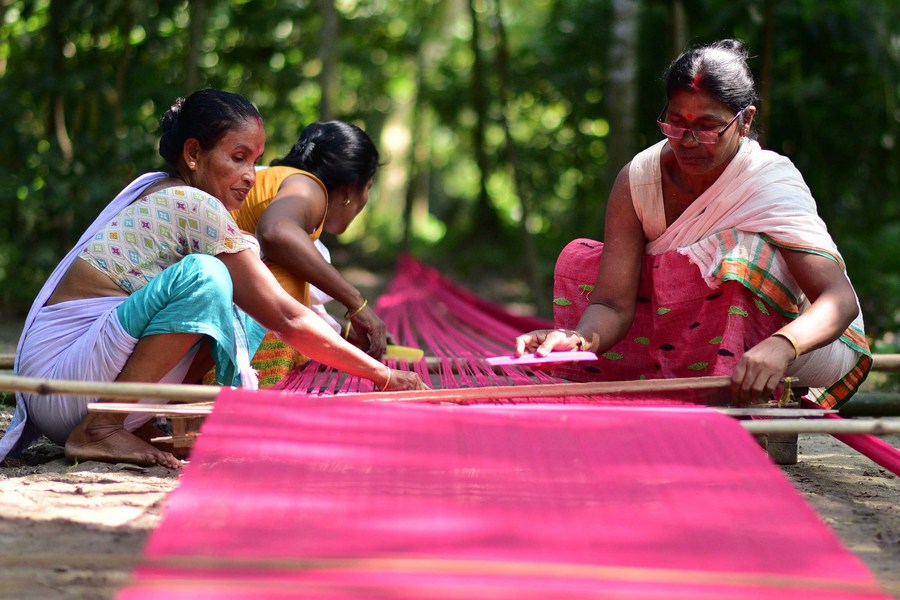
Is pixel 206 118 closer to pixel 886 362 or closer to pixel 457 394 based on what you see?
pixel 457 394

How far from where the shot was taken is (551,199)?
8219 mm

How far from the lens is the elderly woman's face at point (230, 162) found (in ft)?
7.02

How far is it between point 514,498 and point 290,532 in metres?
0.32

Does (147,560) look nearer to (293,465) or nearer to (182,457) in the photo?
(293,465)

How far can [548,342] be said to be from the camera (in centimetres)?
210

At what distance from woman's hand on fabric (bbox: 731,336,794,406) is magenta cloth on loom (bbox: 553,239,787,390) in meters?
0.26

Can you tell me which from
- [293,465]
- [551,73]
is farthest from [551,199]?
[293,465]

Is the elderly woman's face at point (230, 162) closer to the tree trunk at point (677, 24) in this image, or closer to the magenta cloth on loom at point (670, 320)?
the magenta cloth on loom at point (670, 320)

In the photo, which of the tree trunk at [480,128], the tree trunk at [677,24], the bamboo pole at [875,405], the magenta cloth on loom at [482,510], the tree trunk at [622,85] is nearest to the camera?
the magenta cloth on loom at [482,510]

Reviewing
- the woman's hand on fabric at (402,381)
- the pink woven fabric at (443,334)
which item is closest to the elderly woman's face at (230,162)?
the pink woven fabric at (443,334)

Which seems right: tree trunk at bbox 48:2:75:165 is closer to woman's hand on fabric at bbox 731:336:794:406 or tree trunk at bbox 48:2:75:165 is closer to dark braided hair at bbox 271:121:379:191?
dark braided hair at bbox 271:121:379:191

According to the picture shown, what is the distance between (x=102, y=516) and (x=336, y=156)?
4.51 ft

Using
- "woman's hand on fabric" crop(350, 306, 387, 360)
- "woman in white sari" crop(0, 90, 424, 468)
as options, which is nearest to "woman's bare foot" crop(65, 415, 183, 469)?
"woman in white sari" crop(0, 90, 424, 468)

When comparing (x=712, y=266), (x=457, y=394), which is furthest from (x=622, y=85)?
(x=457, y=394)
